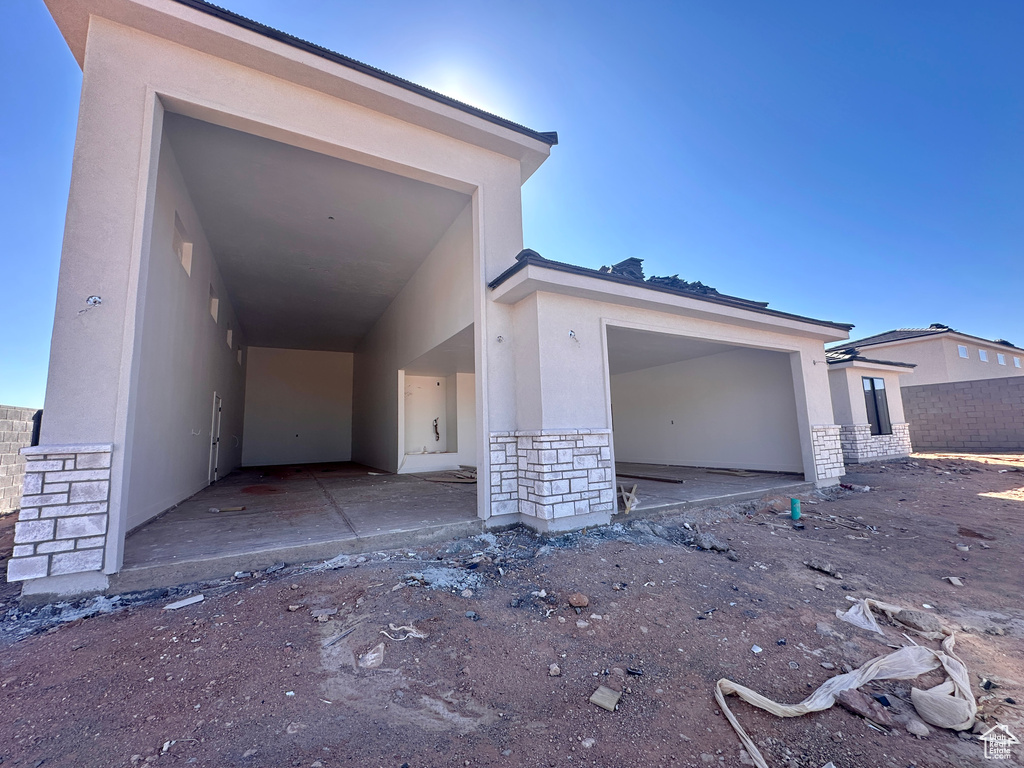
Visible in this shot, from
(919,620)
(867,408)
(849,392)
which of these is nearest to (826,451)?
(849,392)

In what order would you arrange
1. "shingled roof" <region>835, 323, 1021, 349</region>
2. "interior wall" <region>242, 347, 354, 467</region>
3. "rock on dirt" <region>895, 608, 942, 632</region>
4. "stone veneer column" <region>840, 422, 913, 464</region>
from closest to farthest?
"rock on dirt" <region>895, 608, 942, 632</region>
"stone veneer column" <region>840, 422, 913, 464</region>
"interior wall" <region>242, 347, 354, 467</region>
"shingled roof" <region>835, 323, 1021, 349</region>

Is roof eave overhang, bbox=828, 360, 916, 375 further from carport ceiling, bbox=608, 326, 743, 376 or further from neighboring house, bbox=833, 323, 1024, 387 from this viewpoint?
neighboring house, bbox=833, 323, 1024, 387

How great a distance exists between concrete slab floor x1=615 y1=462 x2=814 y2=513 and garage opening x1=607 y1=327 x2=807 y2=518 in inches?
0.7

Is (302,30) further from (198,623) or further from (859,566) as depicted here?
(859,566)

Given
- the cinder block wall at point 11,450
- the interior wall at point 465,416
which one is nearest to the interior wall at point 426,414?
the interior wall at point 465,416

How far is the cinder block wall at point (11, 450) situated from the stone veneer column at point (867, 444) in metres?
16.4

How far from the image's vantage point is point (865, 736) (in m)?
1.70

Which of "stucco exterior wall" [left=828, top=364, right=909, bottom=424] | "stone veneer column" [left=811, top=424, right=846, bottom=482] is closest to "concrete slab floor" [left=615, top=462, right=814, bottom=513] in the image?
"stone veneer column" [left=811, top=424, right=846, bottom=482]

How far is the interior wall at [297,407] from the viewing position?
14156 mm

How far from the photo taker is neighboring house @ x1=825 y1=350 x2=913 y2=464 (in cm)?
1041

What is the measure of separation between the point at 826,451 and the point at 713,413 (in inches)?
98.6

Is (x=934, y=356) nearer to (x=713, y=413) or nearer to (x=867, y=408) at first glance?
(x=867, y=408)

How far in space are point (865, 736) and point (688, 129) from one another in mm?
9914
